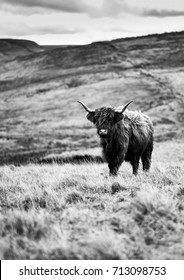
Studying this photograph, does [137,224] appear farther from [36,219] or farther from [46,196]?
[46,196]

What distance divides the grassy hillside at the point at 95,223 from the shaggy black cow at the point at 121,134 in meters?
2.17

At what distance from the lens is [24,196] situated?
704cm

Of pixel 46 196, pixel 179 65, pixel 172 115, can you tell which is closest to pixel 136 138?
pixel 46 196

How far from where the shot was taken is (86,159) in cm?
2242

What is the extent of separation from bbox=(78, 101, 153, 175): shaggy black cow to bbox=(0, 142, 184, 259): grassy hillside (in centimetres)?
217

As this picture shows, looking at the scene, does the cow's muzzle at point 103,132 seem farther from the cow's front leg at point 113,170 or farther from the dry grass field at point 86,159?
the cow's front leg at point 113,170

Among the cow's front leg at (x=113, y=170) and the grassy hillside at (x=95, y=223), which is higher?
the grassy hillside at (x=95, y=223)

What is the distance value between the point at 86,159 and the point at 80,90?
184ft

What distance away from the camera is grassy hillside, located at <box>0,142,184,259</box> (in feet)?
15.1

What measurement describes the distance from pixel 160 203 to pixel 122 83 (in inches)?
2801

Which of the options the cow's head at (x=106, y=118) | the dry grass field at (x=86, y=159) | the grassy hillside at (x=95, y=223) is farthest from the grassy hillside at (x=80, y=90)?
the grassy hillside at (x=95, y=223)

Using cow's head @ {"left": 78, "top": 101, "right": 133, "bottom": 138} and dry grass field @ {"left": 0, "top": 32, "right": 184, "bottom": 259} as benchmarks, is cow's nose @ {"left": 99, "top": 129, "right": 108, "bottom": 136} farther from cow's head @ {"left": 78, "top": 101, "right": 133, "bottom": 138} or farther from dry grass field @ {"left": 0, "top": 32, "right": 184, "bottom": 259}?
dry grass field @ {"left": 0, "top": 32, "right": 184, "bottom": 259}

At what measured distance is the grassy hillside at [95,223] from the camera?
459cm

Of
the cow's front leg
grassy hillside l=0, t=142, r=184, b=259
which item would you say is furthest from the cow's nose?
grassy hillside l=0, t=142, r=184, b=259
